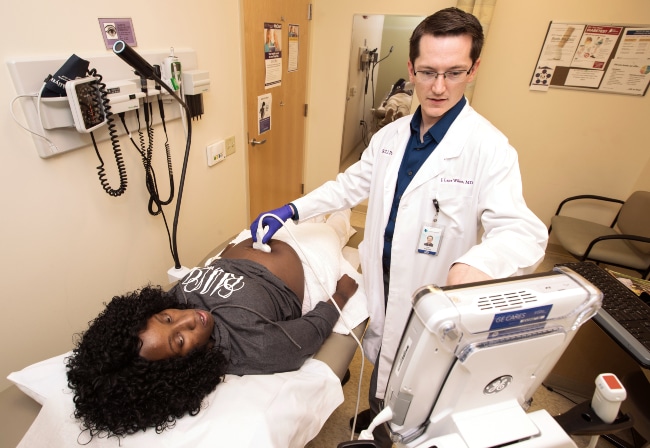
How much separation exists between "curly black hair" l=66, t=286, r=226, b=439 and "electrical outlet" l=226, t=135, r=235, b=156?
3.63ft

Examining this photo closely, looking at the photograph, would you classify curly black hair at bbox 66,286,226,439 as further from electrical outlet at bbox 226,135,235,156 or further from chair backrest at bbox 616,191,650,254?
chair backrest at bbox 616,191,650,254

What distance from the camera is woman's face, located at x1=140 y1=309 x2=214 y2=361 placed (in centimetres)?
87

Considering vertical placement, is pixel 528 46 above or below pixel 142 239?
above

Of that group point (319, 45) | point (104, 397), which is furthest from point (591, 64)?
point (104, 397)

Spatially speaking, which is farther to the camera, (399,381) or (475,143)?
(475,143)

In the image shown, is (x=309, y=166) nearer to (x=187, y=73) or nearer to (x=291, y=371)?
(x=187, y=73)

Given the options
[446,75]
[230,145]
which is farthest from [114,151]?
[446,75]

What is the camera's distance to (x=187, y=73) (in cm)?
130

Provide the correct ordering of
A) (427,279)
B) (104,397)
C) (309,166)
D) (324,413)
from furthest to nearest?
(309,166) < (427,279) < (324,413) < (104,397)

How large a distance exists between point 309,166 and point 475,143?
90.6 inches

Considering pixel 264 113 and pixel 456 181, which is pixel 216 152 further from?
pixel 456 181

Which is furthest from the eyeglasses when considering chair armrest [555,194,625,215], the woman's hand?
chair armrest [555,194,625,215]

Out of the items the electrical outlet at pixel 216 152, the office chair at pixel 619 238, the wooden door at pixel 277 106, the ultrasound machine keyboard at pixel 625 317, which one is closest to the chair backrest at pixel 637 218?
the office chair at pixel 619 238

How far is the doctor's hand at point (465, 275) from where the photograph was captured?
2.25 feet
